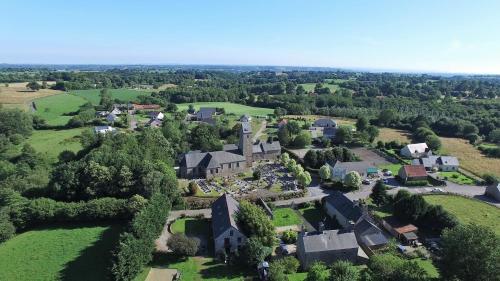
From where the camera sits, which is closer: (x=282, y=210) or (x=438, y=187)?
(x=282, y=210)

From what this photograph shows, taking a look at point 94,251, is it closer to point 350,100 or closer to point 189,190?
point 189,190

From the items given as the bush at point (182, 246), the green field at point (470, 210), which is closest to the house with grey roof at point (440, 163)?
the green field at point (470, 210)

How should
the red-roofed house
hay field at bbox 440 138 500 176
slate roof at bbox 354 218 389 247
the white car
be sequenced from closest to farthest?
1. slate roof at bbox 354 218 389 247
2. the white car
3. the red-roofed house
4. hay field at bbox 440 138 500 176

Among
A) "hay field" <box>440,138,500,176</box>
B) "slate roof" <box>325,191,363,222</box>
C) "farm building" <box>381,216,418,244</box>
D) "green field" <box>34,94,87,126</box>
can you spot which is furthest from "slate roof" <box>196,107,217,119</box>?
"farm building" <box>381,216,418,244</box>

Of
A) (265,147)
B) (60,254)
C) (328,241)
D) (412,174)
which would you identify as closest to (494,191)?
(412,174)

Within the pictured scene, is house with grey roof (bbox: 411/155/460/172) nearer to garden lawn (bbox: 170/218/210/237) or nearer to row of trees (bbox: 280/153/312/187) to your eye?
row of trees (bbox: 280/153/312/187)

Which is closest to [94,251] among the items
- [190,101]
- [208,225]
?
[208,225]

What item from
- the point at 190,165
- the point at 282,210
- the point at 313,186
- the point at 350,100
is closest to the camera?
the point at 282,210
